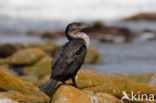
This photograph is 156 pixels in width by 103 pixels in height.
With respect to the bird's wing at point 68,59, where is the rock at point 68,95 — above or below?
below

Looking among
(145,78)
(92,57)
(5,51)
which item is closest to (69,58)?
(145,78)

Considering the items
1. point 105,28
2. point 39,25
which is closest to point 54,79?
point 105,28

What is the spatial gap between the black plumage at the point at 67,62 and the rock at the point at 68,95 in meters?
0.22

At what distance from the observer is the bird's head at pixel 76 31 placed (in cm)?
702

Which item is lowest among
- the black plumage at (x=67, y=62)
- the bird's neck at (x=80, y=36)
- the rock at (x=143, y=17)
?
the rock at (x=143, y=17)

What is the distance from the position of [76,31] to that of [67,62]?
2.60ft

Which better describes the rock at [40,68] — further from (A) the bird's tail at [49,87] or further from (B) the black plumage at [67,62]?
(A) the bird's tail at [49,87]

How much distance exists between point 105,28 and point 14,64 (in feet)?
70.4

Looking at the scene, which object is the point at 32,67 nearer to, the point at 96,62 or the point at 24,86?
the point at 96,62

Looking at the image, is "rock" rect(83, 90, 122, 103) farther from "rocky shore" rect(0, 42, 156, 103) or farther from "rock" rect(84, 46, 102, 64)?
"rock" rect(84, 46, 102, 64)

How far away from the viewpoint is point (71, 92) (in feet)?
20.9

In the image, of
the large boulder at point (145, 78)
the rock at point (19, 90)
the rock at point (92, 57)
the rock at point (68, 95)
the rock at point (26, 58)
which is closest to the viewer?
the rock at point (68, 95)

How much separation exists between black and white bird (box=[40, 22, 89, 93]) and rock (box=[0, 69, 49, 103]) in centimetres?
20

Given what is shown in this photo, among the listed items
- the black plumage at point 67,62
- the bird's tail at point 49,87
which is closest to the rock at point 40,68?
the black plumage at point 67,62
